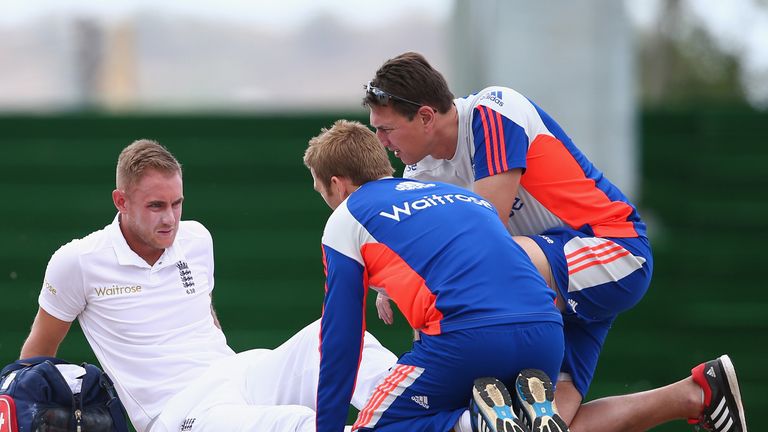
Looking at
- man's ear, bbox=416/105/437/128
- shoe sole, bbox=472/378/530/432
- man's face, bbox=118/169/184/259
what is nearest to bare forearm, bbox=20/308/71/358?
man's face, bbox=118/169/184/259

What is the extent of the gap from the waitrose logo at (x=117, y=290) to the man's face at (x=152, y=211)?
134mm

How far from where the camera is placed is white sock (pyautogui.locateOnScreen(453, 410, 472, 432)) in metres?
3.16

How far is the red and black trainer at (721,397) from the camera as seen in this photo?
4.05 m

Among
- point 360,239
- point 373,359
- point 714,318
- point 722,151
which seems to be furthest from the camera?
point 722,151

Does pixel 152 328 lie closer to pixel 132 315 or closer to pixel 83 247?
pixel 132 315

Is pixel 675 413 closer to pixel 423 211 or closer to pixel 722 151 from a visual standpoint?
pixel 423 211

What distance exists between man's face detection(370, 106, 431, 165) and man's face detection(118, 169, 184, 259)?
30.3 inches

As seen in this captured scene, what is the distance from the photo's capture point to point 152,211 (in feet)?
12.9

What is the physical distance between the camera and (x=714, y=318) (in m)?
7.62

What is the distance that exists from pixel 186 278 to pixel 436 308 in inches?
49.8

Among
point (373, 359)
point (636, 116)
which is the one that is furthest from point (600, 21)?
point (373, 359)

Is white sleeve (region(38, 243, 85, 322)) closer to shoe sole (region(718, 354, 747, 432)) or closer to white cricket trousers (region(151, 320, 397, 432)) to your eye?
white cricket trousers (region(151, 320, 397, 432))

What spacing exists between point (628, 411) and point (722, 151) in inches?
176

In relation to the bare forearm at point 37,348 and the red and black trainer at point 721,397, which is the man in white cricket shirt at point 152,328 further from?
the red and black trainer at point 721,397
